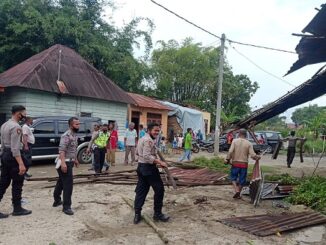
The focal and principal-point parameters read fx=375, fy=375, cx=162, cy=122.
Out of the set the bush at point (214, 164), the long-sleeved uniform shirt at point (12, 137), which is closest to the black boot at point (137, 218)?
the long-sleeved uniform shirt at point (12, 137)

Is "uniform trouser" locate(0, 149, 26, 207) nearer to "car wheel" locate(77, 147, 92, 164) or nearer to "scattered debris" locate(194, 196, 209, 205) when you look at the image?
"scattered debris" locate(194, 196, 209, 205)

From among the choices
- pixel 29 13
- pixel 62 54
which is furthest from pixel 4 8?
pixel 62 54

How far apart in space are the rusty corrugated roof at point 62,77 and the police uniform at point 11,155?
11.2 meters

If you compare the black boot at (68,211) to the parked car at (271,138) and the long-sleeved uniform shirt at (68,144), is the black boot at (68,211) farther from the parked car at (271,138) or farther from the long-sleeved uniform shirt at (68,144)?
the parked car at (271,138)

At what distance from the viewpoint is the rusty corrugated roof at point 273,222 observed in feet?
21.1

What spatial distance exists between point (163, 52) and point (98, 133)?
29410 mm

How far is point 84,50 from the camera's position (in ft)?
81.2

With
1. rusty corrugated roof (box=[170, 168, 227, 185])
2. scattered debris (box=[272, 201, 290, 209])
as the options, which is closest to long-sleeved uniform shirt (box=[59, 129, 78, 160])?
rusty corrugated roof (box=[170, 168, 227, 185])

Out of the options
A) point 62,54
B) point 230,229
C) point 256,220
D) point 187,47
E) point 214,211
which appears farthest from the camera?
point 187,47

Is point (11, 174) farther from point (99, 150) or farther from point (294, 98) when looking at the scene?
point (294, 98)

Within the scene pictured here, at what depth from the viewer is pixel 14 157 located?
21.7 feet

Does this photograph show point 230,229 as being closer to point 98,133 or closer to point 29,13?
point 98,133

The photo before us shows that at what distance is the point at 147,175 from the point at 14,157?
236 cm

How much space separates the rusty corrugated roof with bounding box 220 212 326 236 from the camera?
6441mm
